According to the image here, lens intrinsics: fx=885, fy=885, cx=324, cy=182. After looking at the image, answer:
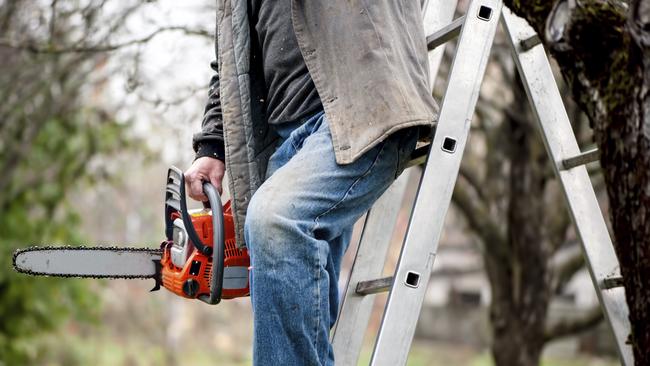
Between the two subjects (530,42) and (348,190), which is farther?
(530,42)

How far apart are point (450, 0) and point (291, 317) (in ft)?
4.05

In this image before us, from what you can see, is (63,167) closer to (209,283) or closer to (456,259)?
(209,283)

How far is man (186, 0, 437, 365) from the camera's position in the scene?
2.11m

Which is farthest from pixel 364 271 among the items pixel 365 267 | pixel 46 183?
pixel 46 183

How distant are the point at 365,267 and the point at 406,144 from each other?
52cm

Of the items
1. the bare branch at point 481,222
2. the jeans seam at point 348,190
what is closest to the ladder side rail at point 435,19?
the jeans seam at point 348,190

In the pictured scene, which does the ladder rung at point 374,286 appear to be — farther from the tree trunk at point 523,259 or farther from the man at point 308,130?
the tree trunk at point 523,259

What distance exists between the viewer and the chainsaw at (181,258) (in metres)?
2.55

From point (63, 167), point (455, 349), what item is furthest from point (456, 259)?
point (63, 167)

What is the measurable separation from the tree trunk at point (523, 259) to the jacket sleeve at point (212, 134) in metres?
4.17

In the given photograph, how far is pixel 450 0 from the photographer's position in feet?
9.20

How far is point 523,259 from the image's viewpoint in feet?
21.8

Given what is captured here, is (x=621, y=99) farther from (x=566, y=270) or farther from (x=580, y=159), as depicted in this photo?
(x=566, y=270)

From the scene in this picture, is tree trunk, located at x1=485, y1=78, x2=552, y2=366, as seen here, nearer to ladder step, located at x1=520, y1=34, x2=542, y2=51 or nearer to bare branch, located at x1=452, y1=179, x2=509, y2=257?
bare branch, located at x1=452, y1=179, x2=509, y2=257
